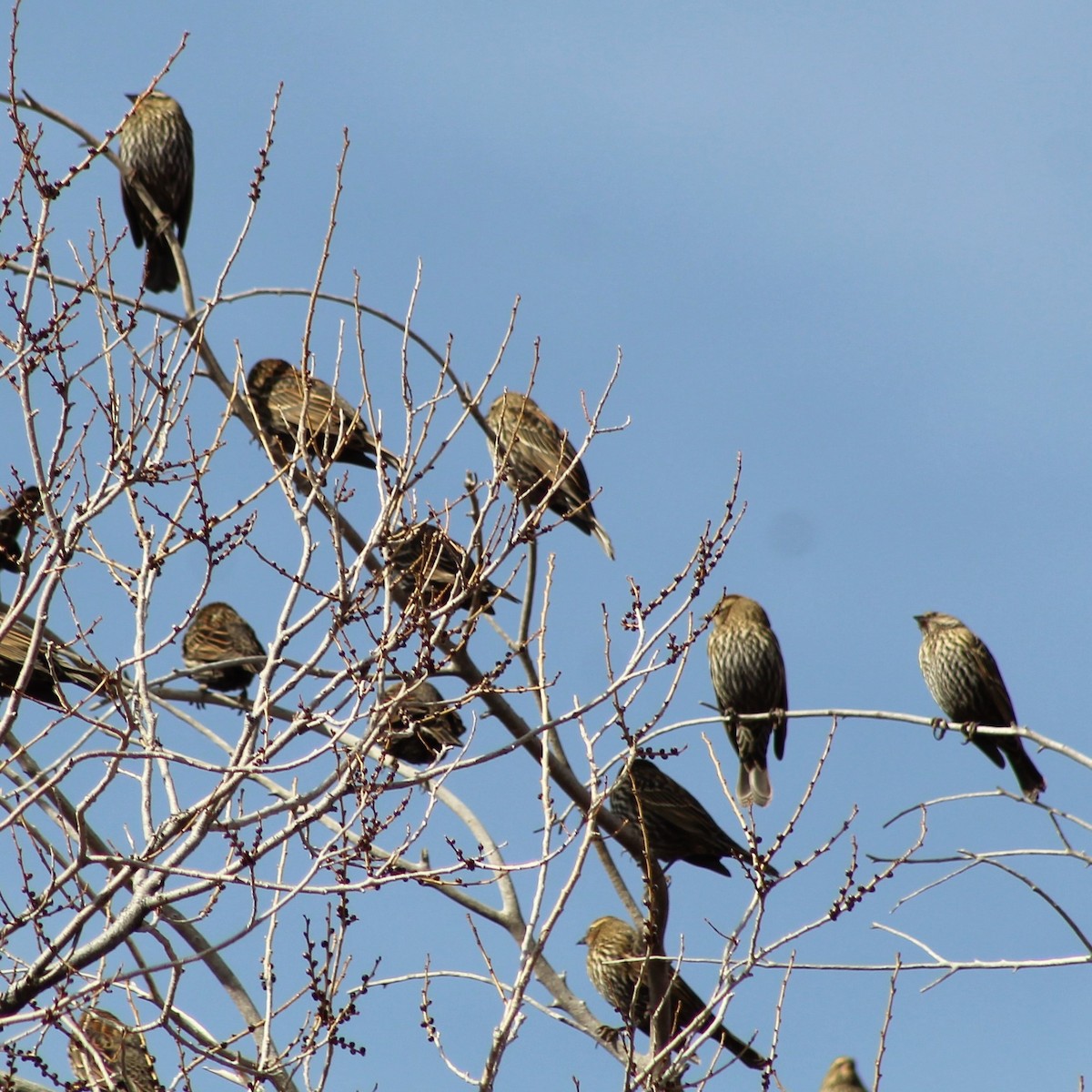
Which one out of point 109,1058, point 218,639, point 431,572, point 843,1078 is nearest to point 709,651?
point 218,639

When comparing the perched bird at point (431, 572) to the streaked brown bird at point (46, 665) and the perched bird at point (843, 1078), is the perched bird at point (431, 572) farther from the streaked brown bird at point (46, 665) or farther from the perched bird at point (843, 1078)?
the perched bird at point (843, 1078)

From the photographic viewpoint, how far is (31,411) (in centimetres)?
447

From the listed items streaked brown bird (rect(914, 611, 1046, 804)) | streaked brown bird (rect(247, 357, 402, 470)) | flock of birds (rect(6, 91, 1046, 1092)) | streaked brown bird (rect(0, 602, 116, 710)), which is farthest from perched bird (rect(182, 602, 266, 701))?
streaked brown bird (rect(914, 611, 1046, 804))

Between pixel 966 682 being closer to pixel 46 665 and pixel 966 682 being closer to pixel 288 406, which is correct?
pixel 288 406

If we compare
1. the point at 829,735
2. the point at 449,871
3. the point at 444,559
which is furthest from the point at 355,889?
the point at 444,559

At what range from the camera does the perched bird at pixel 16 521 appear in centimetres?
485

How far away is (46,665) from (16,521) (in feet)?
7.66

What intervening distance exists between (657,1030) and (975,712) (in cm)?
472

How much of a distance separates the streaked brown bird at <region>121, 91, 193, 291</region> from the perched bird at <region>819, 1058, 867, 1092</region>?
8.72 meters

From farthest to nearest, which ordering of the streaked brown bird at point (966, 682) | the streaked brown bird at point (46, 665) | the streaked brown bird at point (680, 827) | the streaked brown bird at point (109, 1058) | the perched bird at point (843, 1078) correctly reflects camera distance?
1. the perched bird at point (843, 1078)
2. the streaked brown bird at point (966, 682)
3. the streaked brown bird at point (680, 827)
4. the streaked brown bird at point (46, 665)
5. the streaked brown bird at point (109, 1058)

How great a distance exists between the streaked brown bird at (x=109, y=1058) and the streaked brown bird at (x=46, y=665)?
3.45 feet

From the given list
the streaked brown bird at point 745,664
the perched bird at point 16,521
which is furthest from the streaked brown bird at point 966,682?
the perched bird at point 16,521

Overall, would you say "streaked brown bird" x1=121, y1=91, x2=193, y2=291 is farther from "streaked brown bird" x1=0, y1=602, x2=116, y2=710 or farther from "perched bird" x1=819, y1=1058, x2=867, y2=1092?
"perched bird" x1=819, y1=1058, x2=867, y2=1092

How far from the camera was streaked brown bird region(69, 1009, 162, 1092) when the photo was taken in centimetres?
462
